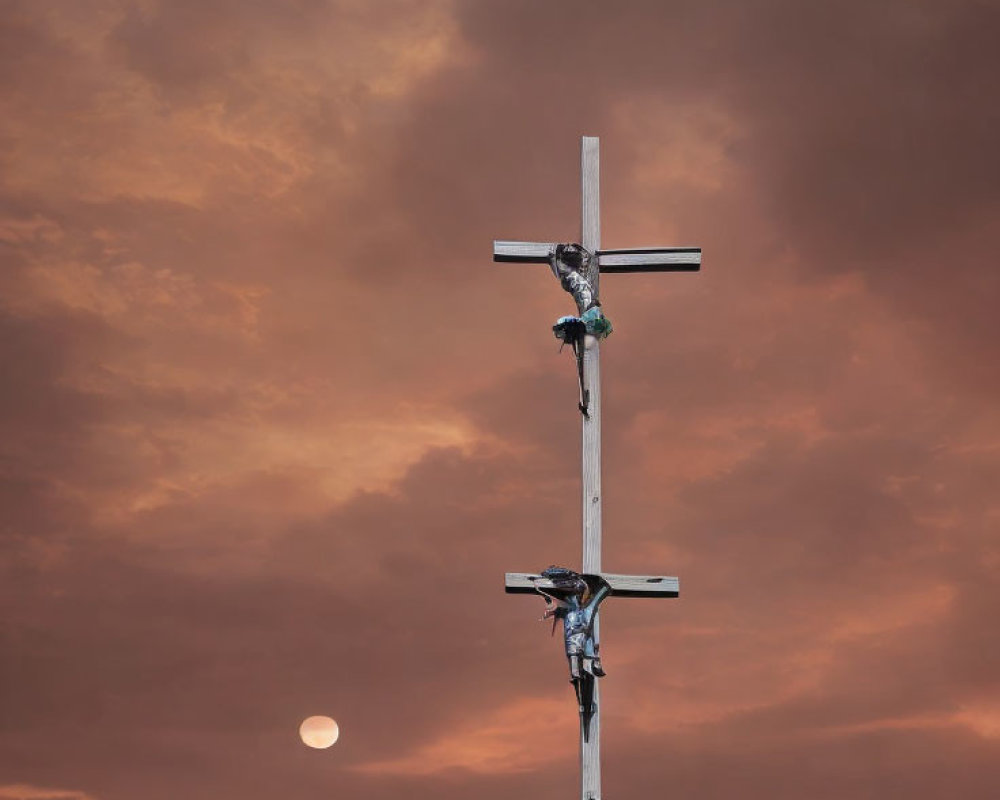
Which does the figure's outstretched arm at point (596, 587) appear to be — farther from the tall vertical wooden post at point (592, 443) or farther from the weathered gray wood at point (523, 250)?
the weathered gray wood at point (523, 250)

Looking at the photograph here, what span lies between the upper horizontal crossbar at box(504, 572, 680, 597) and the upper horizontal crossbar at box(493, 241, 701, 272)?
11.9 ft

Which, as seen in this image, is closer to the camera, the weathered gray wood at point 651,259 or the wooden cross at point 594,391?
the wooden cross at point 594,391

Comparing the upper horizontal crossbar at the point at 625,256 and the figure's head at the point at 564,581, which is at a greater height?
the upper horizontal crossbar at the point at 625,256

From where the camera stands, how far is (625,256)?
20781 mm

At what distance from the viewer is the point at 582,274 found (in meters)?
20.6

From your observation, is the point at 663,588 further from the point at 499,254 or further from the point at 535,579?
the point at 499,254

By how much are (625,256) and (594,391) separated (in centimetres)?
173

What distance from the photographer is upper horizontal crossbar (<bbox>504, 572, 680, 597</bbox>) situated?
1914 cm

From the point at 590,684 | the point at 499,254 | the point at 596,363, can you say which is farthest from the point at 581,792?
the point at 499,254

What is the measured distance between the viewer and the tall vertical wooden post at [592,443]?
62.1ft

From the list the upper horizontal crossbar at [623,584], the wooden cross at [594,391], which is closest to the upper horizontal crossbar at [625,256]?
the wooden cross at [594,391]

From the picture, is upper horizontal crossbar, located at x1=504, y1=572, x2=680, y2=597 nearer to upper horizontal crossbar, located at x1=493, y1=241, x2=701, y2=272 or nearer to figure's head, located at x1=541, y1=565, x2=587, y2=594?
figure's head, located at x1=541, y1=565, x2=587, y2=594

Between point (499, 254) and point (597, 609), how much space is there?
14.1ft

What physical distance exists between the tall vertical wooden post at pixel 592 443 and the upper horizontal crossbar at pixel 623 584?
0.27 m
